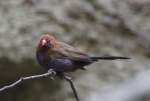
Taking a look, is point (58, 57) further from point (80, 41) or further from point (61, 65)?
point (80, 41)

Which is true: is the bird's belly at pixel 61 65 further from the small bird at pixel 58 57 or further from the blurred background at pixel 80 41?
the blurred background at pixel 80 41

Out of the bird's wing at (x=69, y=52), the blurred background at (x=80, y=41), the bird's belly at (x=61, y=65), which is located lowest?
the bird's belly at (x=61, y=65)

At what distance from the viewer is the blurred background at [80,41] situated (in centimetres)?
529

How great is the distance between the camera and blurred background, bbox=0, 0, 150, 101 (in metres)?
5.29

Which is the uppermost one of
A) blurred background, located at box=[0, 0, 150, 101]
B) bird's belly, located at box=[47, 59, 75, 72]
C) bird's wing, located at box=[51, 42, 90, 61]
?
blurred background, located at box=[0, 0, 150, 101]


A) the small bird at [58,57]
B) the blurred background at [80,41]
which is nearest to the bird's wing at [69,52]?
the small bird at [58,57]

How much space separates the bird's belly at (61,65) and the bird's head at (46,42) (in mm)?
63

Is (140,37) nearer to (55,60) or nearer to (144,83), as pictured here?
(144,83)

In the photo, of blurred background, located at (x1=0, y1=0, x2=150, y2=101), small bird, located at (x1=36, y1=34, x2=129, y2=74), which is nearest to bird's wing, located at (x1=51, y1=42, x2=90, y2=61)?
small bird, located at (x1=36, y1=34, x2=129, y2=74)

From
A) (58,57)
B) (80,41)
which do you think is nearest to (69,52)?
(58,57)

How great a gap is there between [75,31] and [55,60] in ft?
11.2

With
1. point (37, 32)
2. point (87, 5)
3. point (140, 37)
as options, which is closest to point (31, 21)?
point (37, 32)

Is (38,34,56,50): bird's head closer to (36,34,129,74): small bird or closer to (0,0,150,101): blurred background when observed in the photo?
(36,34,129,74): small bird

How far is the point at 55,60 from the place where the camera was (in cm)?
228
